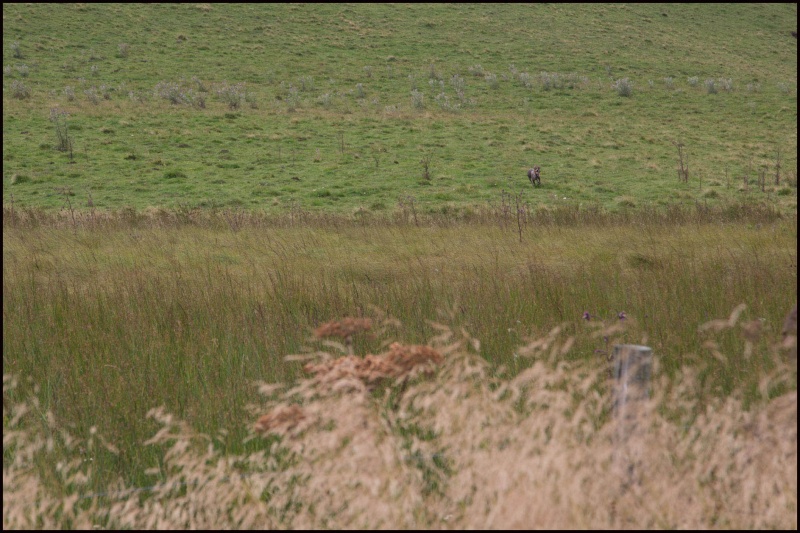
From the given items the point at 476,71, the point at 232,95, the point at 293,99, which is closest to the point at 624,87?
the point at 476,71

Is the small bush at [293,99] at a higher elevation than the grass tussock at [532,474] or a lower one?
lower

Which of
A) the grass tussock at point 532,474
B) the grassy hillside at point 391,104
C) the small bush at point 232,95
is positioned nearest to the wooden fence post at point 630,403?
the grass tussock at point 532,474

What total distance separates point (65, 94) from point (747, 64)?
137 ft

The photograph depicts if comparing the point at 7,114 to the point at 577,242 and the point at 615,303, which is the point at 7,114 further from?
the point at 615,303

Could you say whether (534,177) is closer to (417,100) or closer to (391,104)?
(417,100)

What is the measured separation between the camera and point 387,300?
6.59 m

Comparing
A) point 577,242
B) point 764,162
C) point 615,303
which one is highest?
point 615,303

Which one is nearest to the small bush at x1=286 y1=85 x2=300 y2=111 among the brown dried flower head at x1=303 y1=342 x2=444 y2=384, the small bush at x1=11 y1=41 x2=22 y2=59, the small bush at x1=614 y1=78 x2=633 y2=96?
the small bush at x1=11 y1=41 x2=22 y2=59

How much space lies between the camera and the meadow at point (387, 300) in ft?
Result: 9.82

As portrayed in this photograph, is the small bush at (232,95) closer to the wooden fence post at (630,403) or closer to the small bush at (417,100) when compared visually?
the small bush at (417,100)

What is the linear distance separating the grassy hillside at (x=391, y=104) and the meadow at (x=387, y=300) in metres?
0.24

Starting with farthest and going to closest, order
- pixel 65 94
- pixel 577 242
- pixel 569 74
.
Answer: pixel 569 74 → pixel 65 94 → pixel 577 242

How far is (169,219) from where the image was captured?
1465cm

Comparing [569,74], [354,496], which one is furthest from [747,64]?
[354,496]
